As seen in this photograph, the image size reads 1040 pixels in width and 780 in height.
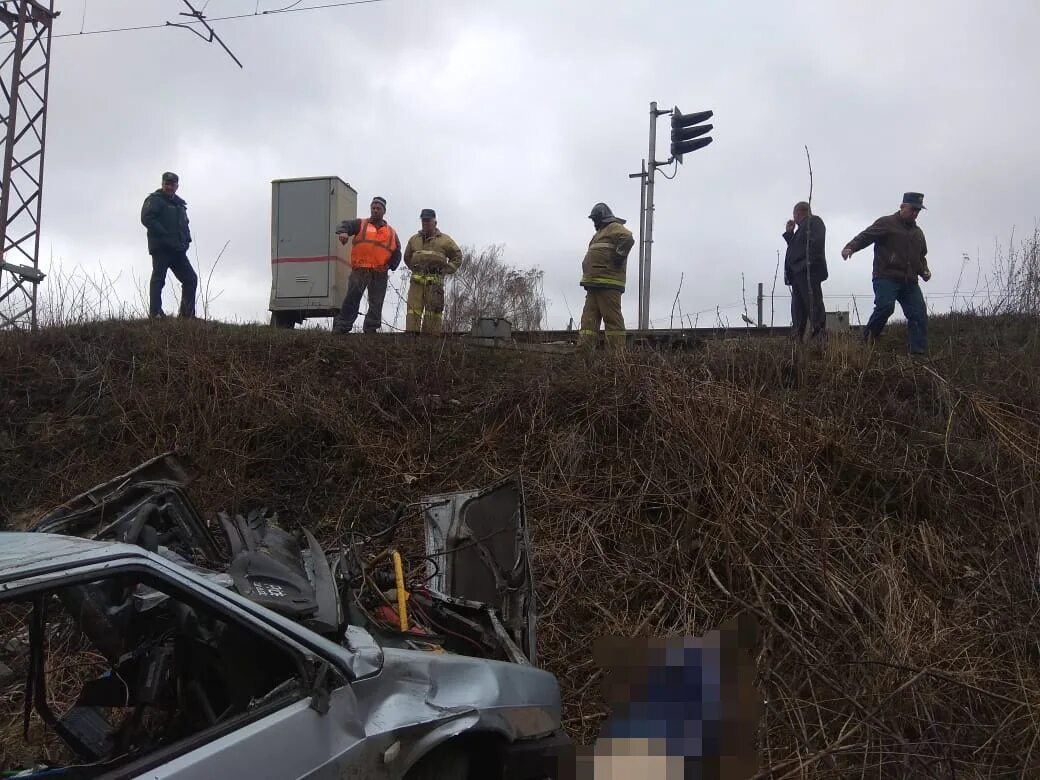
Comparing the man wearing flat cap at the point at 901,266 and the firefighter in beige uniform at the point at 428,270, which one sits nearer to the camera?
the man wearing flat cap at the point at 901,266

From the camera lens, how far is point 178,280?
9.41 meters

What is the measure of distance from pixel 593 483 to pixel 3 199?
39.0ft

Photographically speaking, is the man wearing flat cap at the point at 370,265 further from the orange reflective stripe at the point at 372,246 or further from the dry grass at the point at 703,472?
the dry grass at the point at 703,472

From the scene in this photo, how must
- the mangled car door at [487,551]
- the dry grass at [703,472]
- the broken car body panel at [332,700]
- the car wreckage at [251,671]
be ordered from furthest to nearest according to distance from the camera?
the dry grass at [703,472] → the mangled car door at [487,551] → the car wreckage at [251,671] → the broken car body panel at [332,700]

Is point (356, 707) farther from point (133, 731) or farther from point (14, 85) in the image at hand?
point (14, 85)

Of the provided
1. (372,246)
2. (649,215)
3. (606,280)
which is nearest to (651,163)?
(649,215)

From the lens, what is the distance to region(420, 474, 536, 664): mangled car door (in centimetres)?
366

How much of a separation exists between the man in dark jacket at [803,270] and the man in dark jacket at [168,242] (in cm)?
732

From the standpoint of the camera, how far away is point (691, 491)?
5496 millimetres

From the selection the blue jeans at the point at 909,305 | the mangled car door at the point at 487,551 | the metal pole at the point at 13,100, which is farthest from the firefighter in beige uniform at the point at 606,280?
the metal pole at the point at 13,100

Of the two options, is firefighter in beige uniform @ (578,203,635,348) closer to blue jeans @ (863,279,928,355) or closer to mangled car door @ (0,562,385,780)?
blue jeans @ (863,279,928,355)

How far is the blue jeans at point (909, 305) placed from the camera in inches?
307

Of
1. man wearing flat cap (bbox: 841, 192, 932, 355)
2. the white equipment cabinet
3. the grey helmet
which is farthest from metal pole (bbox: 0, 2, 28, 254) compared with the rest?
man wearing flat cap (bbox: 841, 192, 932, 355)

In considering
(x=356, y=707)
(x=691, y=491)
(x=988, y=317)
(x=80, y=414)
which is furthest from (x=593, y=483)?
(x=988, y=317)
